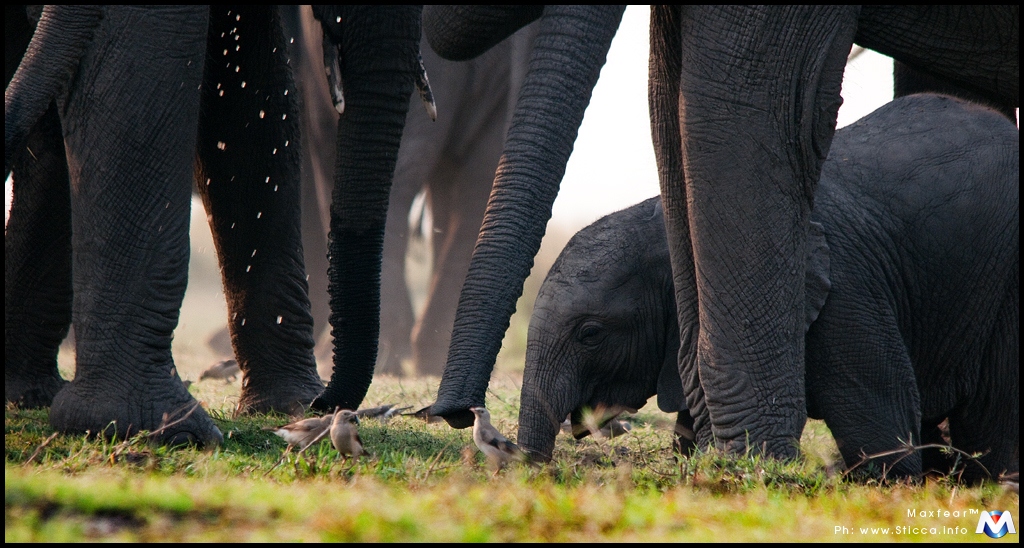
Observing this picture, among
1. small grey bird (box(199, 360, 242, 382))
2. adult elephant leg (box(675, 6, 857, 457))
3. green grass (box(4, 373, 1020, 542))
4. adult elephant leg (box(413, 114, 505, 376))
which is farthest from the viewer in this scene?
adult elephant leg (box(413, 114, 505, 376))

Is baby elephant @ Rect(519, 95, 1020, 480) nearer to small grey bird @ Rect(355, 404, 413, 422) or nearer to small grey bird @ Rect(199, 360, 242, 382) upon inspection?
small grey bird @ Rect(355, 404, 413, 422)

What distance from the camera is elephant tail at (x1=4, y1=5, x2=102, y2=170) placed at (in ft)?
12.2

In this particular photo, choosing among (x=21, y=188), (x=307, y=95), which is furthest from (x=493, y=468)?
(x=307, y=95)

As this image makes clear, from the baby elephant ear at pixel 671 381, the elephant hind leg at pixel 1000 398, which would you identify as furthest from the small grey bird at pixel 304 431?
the elephant hind leg at pixel 1000 398

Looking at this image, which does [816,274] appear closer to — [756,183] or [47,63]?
[756,183]

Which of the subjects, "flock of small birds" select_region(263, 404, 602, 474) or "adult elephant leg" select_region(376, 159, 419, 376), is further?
"adult elephant leg" select_region(376, 159, 419, 376)

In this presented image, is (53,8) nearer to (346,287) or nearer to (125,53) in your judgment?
(125,53)

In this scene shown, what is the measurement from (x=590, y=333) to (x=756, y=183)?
4.44 ft

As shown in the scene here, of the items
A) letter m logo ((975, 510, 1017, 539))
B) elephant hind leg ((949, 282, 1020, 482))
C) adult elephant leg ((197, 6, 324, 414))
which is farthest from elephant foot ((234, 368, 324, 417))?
letter m logo ((975, 510, 1017, 539))

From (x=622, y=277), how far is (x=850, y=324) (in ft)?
3.21

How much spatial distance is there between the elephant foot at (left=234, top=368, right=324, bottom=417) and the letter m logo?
135 inches

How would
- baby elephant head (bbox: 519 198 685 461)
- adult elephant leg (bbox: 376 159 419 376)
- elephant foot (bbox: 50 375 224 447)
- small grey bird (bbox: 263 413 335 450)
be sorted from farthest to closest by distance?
adult elephant leg (bbox: 376 159 419 376), baby elephant head (bbox: 519 198 685 461), elephant foot (bbox: 50 375 224 447), small grey bird (bbox: 263 413 335 450)

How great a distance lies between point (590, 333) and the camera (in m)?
4.63

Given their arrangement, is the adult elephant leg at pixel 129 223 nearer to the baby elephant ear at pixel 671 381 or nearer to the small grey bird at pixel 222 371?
the baby elephant ear at pixel 671 381
